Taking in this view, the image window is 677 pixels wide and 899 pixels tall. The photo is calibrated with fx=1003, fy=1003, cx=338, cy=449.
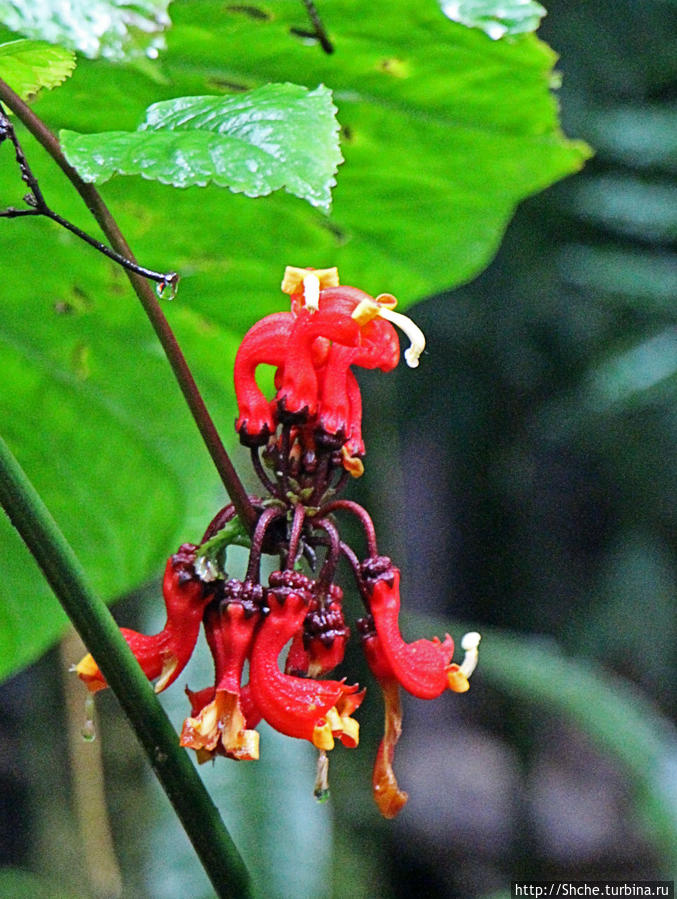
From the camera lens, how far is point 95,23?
413 mm

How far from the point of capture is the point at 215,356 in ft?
2.59

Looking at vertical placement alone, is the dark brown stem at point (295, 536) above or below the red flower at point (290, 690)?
above

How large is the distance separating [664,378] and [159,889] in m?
1.44

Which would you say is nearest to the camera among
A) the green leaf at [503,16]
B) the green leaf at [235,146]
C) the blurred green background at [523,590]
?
the green leaf at [235,146]

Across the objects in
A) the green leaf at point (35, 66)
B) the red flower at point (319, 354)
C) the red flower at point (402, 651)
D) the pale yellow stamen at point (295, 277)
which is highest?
the green leaf at point (35, 66)

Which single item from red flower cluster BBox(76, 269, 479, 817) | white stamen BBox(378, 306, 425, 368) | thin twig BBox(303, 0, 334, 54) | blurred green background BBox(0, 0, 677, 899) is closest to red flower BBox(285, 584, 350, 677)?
red flower cluster BBox(76, 269, 479, 817)

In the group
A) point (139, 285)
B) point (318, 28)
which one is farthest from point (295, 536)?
point (318, 28)

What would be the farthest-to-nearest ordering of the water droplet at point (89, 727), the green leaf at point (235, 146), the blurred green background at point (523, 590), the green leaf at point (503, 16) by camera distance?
1. the blurred green background at point (523, 590)
2. the green leaf at point (503, 16)
3. the water droplet at point (89, 727)
4. the green leaf at point (235, 146)

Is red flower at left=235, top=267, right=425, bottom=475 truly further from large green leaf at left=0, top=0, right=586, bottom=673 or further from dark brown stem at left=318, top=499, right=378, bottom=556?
large green leaf at left=0, top=0, right=586, bottom=673

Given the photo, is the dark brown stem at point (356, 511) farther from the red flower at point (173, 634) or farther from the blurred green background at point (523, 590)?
the blurred green background at point (523, 590)

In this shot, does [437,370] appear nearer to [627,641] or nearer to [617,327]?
[617,327]

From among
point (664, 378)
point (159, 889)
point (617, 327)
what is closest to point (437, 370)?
point (617, 327)

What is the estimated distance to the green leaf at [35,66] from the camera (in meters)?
0.39

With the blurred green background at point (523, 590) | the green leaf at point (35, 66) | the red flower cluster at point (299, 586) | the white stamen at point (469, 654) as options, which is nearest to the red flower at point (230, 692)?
the red flower cluster at point (299, 586)
